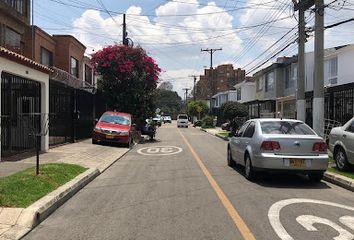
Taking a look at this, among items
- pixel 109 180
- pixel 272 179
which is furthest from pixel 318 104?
pixel 109 180

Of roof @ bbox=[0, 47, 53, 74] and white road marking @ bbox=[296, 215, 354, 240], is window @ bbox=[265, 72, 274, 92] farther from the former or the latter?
white road marking @ bbox=[296, 215, 354, 240]

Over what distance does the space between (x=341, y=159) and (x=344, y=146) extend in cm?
43

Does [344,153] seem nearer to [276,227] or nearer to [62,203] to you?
[276,227]

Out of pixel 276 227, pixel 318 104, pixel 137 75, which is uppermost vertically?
pixel 137 75

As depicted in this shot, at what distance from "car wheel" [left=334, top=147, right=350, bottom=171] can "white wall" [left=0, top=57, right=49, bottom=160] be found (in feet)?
32.1

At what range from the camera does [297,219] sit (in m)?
8.34

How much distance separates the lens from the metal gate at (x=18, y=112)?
15.9 m

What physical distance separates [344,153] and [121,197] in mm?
→ 6867

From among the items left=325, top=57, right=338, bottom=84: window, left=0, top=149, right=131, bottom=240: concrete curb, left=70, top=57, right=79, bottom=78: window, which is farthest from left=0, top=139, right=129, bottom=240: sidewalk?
left=325, top=57, right=338, bottom=84: window

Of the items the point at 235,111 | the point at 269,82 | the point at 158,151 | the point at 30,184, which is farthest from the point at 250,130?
the point at 269,82

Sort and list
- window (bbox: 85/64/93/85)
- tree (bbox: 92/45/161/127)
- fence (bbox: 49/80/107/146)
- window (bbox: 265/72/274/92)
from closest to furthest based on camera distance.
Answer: fence (bbox: 49/80/107/146), tree (bbox: 92/45/161/127), window (bbox: 85/64/93/85), window (bbox: 265/72/274/92)

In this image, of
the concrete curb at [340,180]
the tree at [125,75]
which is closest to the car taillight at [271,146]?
the concrete curb at [340,180]

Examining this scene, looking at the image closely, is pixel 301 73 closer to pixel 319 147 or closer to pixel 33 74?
pixel 319 147

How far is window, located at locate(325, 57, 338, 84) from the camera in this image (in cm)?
3584
